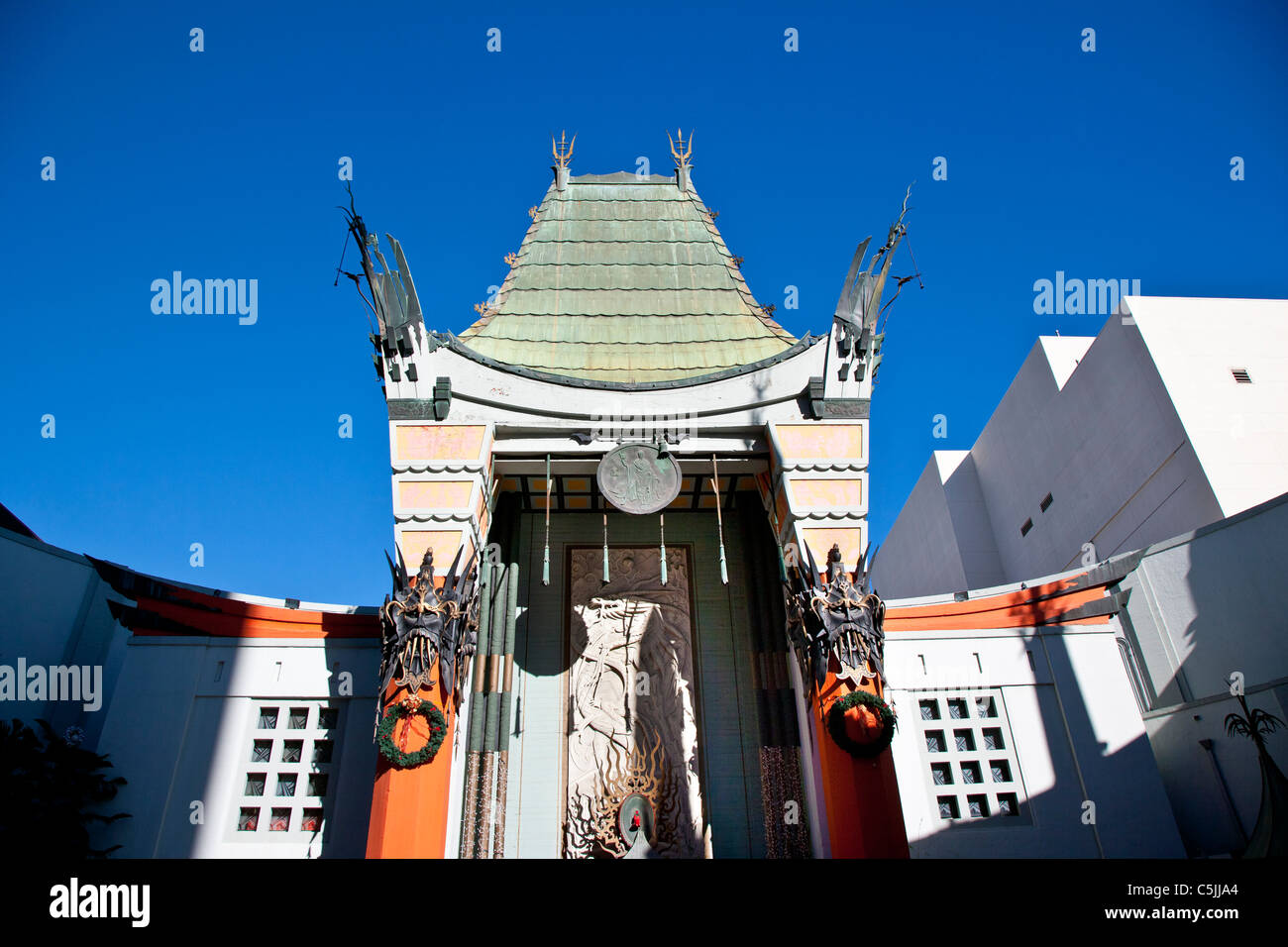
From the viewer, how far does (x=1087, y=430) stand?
2394cm

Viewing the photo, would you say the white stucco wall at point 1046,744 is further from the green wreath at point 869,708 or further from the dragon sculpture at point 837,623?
the dragon sculpture at point 837,623

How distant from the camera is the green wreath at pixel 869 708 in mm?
11930

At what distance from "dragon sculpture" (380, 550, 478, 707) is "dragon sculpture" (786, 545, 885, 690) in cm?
534

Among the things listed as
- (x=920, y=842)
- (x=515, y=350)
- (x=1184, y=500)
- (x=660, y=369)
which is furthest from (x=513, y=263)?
(x=1184, y=500)

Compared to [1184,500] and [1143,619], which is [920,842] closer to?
[1143,619]

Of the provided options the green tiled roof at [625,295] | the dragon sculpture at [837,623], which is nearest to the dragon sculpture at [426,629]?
the green tiled roof at [625,295]

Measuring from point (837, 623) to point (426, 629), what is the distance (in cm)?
625

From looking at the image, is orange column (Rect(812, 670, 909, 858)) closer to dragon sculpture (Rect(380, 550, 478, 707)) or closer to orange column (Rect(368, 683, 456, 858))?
orange column (Rect(368, 683, 456, 858))

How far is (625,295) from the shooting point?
58.0 ft

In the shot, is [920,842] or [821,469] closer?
[920,842]

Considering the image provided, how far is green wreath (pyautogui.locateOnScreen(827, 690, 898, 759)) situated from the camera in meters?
11.9

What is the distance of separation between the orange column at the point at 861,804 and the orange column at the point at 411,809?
5534 mm
